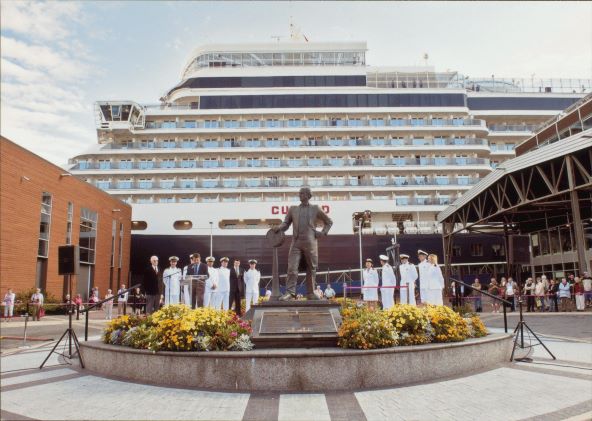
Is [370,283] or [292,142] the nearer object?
[370,283]

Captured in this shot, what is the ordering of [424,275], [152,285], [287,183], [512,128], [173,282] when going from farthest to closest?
1. [512,128]
2. [287,183]
3. [173,282]
4. [424,275]
5. [152,285]

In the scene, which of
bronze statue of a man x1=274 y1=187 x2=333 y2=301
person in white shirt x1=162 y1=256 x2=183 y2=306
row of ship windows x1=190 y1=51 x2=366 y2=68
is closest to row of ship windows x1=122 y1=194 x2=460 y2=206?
row of ship windows x1=190 y1=51 x2=366 y2=68

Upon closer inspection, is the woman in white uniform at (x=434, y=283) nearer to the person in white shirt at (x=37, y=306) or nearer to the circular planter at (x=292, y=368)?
the circular planter at (x=292, y=368)

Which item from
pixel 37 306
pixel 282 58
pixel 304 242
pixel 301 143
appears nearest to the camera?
pixel 304 242

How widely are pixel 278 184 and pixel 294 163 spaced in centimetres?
237

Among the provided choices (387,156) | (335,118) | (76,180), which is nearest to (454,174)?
(387,156)

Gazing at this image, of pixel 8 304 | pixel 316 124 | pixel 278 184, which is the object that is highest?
pixel 316 124

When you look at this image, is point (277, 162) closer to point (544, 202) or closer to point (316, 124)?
point (316, 124)

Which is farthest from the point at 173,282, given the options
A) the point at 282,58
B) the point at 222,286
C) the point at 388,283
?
the point at 282,58

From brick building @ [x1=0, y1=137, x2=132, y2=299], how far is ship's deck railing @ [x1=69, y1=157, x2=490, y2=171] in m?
7.28

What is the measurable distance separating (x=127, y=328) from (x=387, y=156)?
35.4 m

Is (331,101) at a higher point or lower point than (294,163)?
higher

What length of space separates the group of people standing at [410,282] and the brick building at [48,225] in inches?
600

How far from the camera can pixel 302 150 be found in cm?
3975
